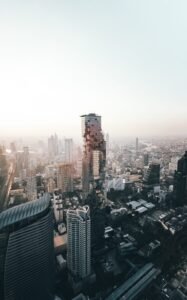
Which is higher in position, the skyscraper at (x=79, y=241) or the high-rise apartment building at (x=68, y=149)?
the high-rise apartment building at (x=68, y=149)

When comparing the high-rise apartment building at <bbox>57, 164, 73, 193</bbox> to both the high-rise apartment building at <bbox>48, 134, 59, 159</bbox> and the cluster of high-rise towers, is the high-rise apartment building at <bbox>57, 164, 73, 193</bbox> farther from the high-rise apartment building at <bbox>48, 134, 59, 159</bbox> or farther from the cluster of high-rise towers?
the high-rise apartment building at <bbox>48, 134, 59, 159</bbox>

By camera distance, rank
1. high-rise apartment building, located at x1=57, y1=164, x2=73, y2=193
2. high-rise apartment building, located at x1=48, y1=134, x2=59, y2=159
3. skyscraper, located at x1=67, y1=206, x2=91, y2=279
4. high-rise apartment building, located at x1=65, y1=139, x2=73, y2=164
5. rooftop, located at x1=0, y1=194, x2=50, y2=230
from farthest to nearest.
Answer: high-rise apartment building, located at x1=48, y1=134, x2=59, y2=159 < high-rise apartment building, located at x1=65, y1=139, x2=73, y2=164 < high-rise apartment building, located at x1=57, y1=164, x2=73, y2=193 < skyscraper, located at x1=67, y1=206, x2=91, y2=279 < rooftop, located at x1=0, y1=194, x2=50, y2=230

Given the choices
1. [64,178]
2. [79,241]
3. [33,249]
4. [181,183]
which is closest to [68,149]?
[64,178]

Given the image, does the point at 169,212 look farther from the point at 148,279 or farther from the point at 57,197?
the point at 57,197

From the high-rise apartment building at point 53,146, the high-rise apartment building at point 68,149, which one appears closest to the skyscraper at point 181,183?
the high-rise apartment building at point 68,149

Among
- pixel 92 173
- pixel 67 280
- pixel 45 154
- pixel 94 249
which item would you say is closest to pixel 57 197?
pixel 92 173

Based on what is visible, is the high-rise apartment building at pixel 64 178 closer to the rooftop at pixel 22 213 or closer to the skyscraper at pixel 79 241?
the skyscraper at pixel 79 241

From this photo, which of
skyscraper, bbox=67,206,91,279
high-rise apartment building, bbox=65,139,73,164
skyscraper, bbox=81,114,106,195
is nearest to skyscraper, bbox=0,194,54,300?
skyscraper, bbox=67,206,91,279
